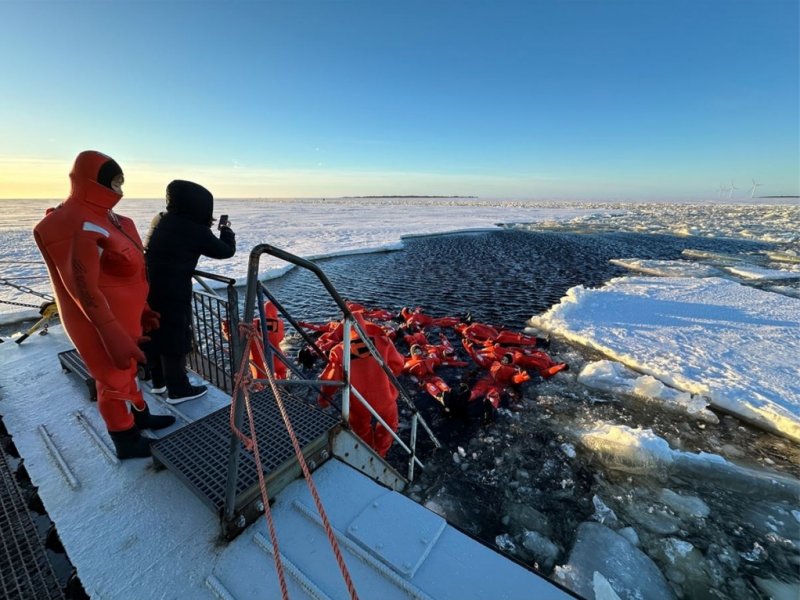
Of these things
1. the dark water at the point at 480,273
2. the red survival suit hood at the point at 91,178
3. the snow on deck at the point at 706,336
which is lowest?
the dark water at the point at 480,273

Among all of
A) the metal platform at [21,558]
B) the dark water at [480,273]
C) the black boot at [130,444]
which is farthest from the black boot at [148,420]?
the dark water at [480,273]

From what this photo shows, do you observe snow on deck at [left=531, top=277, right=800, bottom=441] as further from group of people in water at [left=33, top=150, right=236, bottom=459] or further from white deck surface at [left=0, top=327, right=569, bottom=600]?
group of people in water at [left=33, top=150, right=236, bottom=459]

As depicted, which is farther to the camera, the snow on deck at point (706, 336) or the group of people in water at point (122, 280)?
the snow on deck at point (706, 336)

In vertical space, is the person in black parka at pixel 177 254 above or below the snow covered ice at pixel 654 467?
above

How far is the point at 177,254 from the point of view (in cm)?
296

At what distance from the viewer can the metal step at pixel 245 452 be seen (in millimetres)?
2162

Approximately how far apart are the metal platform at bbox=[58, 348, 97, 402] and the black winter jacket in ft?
2.80

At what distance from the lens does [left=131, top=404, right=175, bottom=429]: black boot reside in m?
2.94

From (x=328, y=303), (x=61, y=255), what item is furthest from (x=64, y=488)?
(x=328, y=303)

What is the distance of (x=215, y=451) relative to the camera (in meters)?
2.59

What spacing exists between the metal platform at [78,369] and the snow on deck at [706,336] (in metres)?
8.17

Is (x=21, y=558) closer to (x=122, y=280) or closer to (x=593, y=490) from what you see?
(x=122, y=280)

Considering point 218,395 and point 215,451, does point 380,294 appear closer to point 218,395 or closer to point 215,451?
point 218,395

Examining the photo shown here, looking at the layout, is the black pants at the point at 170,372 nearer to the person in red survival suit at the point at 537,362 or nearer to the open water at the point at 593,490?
the open water at the point at 593,490
